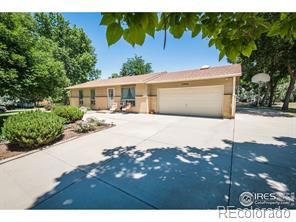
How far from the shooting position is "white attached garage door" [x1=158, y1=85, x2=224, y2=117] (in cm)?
1055

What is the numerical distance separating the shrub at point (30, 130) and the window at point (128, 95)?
8.99 meters

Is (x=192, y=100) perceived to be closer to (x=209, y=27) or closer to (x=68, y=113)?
(x=68, y=113)

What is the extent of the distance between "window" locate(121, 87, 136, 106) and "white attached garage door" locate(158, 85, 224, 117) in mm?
2553

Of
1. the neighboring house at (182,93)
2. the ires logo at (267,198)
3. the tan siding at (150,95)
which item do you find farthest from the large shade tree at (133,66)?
the ires logo at (267,198)

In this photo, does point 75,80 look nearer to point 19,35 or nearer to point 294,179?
point 19,35

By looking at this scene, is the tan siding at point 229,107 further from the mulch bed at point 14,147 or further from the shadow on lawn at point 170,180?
the mulch bed at point 14,147

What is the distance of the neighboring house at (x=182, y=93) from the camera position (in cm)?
1009

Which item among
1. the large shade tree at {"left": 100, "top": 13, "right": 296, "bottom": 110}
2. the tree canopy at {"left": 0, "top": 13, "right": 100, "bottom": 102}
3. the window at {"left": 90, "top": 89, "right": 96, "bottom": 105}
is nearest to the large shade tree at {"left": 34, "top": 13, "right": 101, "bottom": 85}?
the window at {"left": 90, "top": 89, "right": 96, "bottom": 105}

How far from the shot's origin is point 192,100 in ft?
37.6

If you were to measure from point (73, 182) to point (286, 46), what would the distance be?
17.8 m

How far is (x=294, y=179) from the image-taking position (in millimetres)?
2896

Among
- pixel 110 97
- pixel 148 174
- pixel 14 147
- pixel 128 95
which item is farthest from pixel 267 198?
pixel 110 97

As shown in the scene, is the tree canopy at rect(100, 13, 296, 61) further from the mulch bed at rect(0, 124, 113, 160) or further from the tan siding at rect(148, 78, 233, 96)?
the tan siding at rect(148, 78, 233, 96)
